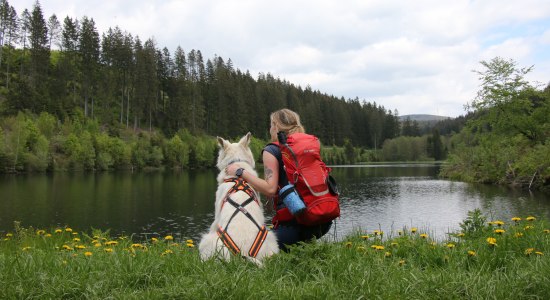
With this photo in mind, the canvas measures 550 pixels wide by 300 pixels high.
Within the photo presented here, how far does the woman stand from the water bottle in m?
0.20

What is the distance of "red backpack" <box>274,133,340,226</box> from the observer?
4246 mm

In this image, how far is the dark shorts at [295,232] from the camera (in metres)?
4.57

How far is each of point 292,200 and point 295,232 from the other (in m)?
0.59

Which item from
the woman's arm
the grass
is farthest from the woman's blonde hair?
the grass

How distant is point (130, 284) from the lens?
3.52 metres

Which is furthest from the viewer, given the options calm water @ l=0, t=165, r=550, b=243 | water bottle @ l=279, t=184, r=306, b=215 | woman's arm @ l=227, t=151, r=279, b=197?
calm water @ l=0, t=165, r=550, b=243

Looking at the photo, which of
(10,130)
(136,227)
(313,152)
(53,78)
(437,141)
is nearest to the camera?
(313,152)

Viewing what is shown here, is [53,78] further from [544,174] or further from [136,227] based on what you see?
[544,174]

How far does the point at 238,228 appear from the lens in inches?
146

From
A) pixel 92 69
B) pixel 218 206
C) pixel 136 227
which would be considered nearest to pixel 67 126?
pixel 92 69

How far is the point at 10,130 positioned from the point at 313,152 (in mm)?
78920

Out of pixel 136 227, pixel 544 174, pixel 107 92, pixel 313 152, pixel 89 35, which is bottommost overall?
pixel 136 227

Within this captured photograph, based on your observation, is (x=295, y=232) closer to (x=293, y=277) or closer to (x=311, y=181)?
(x=311, y=181)

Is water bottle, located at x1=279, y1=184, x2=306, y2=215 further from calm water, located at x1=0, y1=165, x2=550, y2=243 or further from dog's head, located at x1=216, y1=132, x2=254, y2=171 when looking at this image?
calm water, located at x1=0, y1=165, x2=550, y2=243
